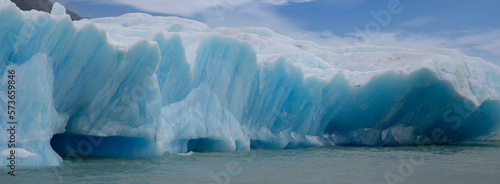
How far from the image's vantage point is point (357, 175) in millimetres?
5762

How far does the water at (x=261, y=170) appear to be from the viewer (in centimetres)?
522

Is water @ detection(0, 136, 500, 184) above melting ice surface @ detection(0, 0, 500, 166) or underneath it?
underneath

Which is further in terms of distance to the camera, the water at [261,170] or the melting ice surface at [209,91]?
the melting ice surface at [209,91]

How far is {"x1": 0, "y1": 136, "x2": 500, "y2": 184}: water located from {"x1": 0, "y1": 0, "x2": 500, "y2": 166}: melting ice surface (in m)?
0.59

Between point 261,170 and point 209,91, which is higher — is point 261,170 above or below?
below

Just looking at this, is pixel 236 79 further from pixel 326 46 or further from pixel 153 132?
pixel 326 46

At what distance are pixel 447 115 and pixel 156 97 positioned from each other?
7.63 metres

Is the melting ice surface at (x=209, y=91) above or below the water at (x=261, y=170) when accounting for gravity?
above

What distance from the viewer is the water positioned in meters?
5.22

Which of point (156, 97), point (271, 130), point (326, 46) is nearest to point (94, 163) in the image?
point (156, 97)

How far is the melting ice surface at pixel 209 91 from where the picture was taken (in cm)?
601

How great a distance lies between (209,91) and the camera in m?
9.16

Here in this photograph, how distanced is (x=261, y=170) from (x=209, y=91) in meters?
3.25

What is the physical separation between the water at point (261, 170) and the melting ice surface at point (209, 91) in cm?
59
